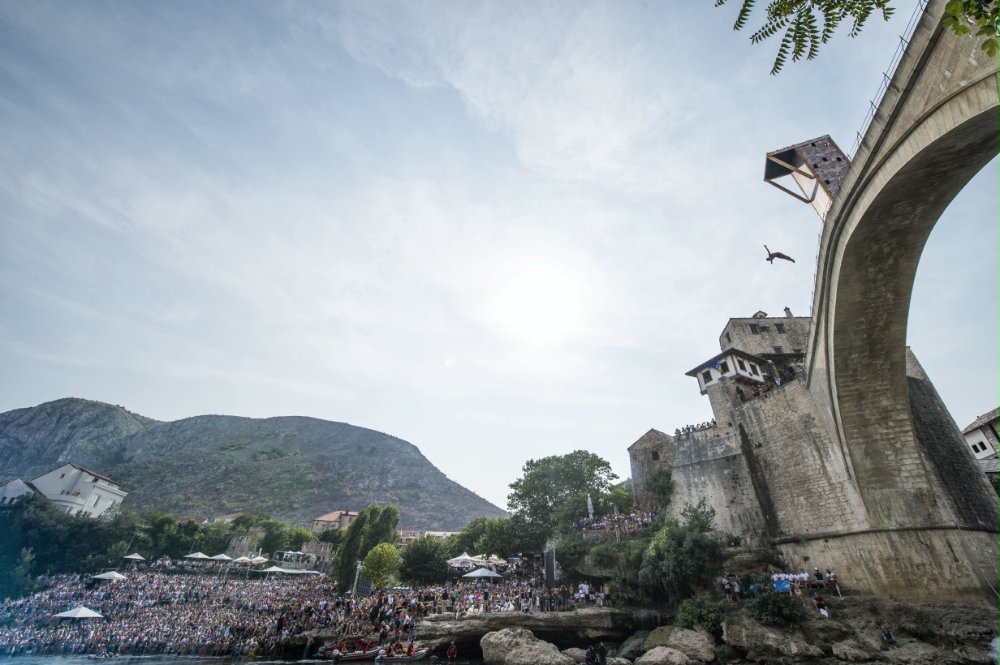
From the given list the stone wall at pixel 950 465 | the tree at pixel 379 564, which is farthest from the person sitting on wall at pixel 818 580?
the tree at pixel 379 564

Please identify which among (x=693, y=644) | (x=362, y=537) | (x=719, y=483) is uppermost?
(x=719, y=483)

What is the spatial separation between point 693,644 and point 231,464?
427 feet

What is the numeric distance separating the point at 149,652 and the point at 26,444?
147m

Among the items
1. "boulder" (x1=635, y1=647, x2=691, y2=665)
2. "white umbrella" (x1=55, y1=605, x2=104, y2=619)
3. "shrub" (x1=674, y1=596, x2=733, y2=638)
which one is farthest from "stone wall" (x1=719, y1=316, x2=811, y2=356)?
"white umbrella" (x1=55, y1=605, x2=104, y2=619)

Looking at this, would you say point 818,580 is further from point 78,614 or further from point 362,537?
point 78,614

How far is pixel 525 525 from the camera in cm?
3412

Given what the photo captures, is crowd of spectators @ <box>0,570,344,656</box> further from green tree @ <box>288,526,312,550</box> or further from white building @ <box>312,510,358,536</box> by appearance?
white building @ <box>312,510,358,536</box>

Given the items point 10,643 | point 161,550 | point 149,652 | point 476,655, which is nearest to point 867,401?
point 476,655

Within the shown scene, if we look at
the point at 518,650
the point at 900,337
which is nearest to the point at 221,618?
the point at 518,650

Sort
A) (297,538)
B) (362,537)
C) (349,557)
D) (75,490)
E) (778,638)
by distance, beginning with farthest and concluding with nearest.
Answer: (297,538) → (75,490) → (362,537) → (349,557) → (778,638)

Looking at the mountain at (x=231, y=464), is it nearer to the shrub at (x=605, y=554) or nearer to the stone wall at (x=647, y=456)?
the stone wall at (x=647, y=456)

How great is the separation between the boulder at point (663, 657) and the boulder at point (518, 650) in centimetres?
257

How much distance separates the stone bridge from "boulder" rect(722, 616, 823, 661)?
475 centimetres

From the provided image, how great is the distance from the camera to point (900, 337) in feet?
50.0
